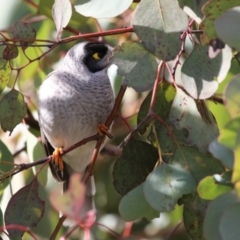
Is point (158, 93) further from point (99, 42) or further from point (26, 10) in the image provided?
point (26, 10)

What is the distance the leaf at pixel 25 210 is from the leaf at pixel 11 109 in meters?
0.15

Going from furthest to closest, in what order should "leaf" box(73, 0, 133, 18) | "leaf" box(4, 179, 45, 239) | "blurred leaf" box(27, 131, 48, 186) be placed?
"blurred leaf" box(27, 131, 48, 186) < "leaf" box(4, 179, 45, 239) < "leaf" box(73, 0, 133, 18)

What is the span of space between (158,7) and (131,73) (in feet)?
0.48

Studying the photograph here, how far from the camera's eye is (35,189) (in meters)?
1.65

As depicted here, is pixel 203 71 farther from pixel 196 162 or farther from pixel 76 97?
pixel 76 97

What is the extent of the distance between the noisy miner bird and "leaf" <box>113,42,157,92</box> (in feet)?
2.68

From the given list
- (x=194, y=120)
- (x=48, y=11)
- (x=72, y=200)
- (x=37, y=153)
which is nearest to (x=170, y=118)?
(x=194, y=120)

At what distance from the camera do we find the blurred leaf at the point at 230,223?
1124 millimetres

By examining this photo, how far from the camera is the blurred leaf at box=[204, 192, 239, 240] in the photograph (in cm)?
119

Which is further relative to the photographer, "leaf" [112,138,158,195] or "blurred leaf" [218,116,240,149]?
"leaf" [112,138,158,195]

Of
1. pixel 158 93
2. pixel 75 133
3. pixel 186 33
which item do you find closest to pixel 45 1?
pixel 75 133

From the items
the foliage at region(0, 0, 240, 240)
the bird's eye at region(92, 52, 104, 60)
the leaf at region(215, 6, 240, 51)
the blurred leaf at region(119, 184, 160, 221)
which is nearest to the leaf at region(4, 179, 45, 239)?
the foliage at region(0, 0, 240, 240)

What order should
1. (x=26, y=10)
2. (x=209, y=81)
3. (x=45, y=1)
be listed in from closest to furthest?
→ (x=209, y=81) → (x=45, y=1) → (x=26, y=10)

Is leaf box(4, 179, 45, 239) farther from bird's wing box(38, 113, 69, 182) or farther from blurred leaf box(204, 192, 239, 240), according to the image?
bird's wing box(38, 113, 69, 182)
